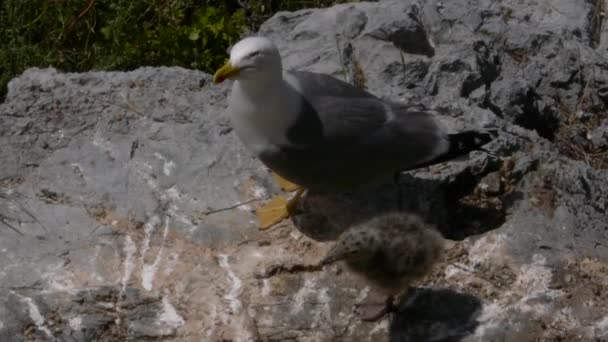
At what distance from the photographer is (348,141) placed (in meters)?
4.80

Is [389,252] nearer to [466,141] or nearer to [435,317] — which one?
[435,317]

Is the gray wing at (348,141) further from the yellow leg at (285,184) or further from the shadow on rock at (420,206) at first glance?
the yellow leg at (285,184)

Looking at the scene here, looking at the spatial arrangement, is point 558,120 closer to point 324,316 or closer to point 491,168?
point 491,168

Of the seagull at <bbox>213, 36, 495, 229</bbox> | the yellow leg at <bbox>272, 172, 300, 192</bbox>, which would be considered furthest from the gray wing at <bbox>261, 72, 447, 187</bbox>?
the yellow leg at <bbox>272, 172, 300, 192</bbox>

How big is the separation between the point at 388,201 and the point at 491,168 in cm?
50

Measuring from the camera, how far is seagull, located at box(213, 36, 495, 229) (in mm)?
4750

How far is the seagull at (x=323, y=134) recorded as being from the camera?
4.75 metres

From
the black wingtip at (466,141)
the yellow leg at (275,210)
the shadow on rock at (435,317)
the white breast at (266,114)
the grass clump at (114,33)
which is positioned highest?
the white breast at (266,114)

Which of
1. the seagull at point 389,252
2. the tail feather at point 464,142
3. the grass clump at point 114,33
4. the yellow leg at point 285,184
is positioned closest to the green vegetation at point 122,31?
the grass clump at point 114,33

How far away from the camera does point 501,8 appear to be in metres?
6.24

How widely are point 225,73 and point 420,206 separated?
1.11 m

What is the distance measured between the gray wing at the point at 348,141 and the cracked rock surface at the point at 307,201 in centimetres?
24

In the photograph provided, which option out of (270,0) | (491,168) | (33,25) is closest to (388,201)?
(491,168)

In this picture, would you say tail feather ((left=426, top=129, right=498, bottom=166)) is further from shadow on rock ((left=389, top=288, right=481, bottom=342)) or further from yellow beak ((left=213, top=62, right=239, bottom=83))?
yellow beak ((left=213, top=62, right=239, bottom=83))
